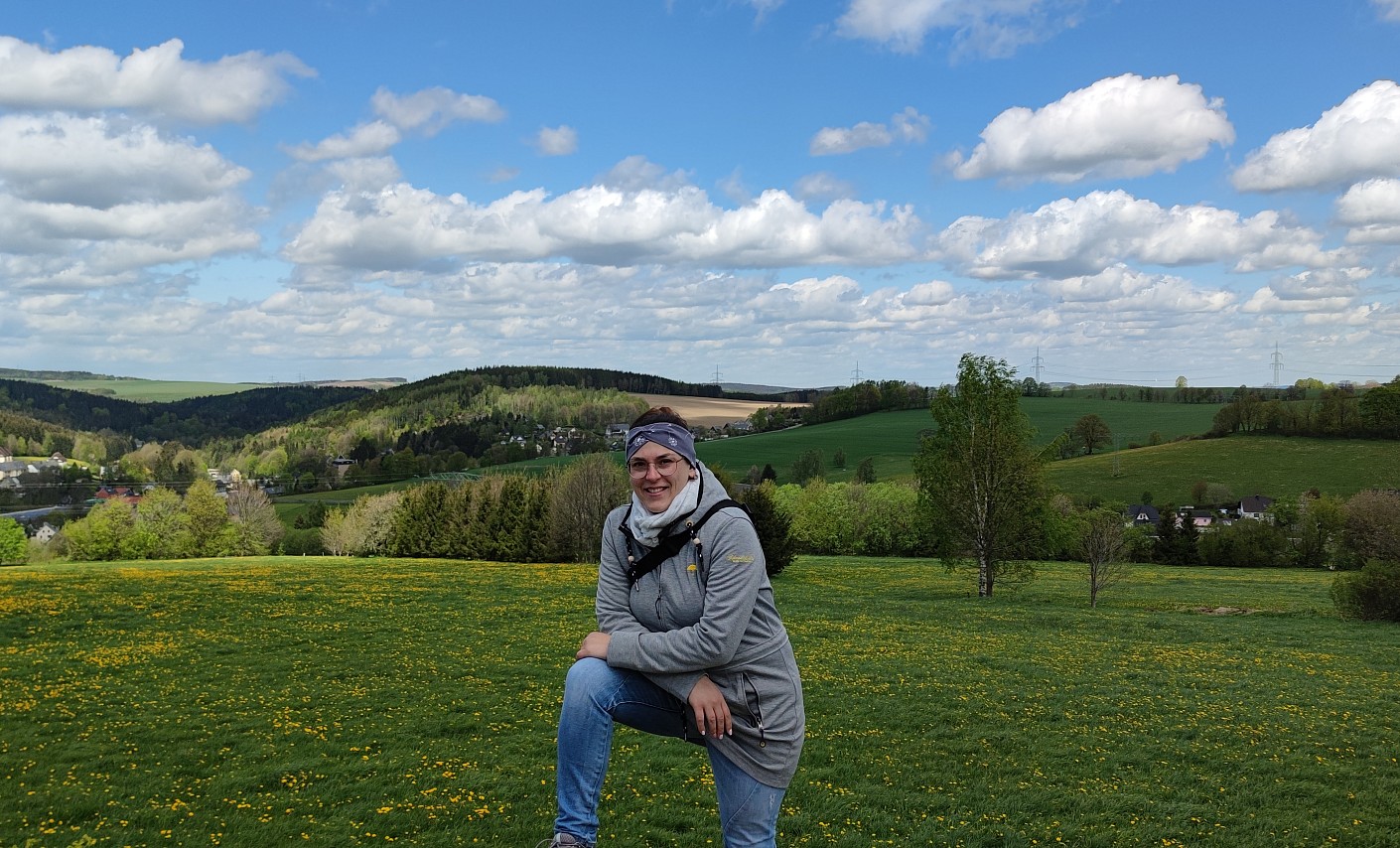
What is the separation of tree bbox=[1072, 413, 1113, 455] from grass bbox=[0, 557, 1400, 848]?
4528 inches

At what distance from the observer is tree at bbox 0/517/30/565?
75.2 meters

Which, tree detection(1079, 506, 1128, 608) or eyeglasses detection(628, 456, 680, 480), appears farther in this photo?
tree detection(1079, 506, 1128, 608)

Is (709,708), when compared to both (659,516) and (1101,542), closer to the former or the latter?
(659,516)

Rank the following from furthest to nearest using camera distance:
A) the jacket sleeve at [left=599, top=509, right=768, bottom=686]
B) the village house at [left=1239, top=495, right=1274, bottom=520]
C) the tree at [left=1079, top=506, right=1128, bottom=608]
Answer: the village house at [left=1239, top=495, right=1274, bottom=520] → the tree at [left=1079, top=506, right=1128, bottom=608] → the jacket sleeve at [left=599, top=509, right=768, bottom=686]

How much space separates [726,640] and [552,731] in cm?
904

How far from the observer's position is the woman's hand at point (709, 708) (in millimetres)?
4277

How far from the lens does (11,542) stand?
75.9 metres

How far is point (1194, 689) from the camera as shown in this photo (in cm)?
1791

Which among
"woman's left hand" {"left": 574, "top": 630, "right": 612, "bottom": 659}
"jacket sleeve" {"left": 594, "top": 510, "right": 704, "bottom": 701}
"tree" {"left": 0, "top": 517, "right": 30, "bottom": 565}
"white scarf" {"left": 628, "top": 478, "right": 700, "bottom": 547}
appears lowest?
"tree" {"left": 0, "top": 517, "right": 30, "bottom": 565}

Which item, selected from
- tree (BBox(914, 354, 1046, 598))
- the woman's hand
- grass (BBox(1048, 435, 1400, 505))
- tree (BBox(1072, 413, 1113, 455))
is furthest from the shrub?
tree (BBox(1072, 413, 1113, 455))

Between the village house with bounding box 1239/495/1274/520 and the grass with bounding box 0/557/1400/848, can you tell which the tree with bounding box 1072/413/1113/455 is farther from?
the grass with bounding box 0/557/1400/848

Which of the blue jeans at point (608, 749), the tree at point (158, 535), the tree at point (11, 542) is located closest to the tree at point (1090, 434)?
the tree at point (158, 535)

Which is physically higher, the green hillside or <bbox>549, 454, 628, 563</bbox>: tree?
the green hillside

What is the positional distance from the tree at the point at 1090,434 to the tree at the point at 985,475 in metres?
105
